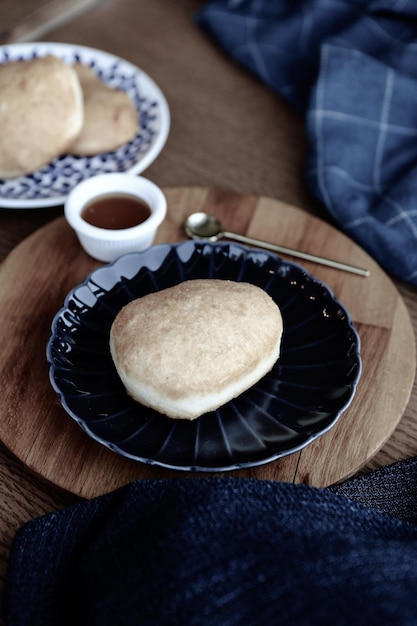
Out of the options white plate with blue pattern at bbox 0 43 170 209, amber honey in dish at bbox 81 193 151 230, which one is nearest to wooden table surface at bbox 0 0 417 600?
white plate with blue pattern at bbox 0 43 170 209

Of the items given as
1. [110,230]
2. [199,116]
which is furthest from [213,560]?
[199,116]

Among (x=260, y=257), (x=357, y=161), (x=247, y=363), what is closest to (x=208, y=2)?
(x=357, y=161)

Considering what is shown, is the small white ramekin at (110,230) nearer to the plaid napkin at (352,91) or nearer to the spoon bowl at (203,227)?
the spoon bowl at (203,227)

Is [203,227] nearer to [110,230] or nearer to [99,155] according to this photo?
[110,230]

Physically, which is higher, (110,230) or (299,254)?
(110,230)

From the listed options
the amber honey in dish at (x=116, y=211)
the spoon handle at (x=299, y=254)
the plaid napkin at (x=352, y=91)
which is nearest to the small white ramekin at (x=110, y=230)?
the amber honey in dish at (x=116, y=211)

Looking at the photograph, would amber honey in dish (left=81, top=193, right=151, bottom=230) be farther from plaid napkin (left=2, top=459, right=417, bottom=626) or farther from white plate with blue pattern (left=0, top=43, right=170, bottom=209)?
plaid napkin (left=2, top=459, right=417, bottom=626)
